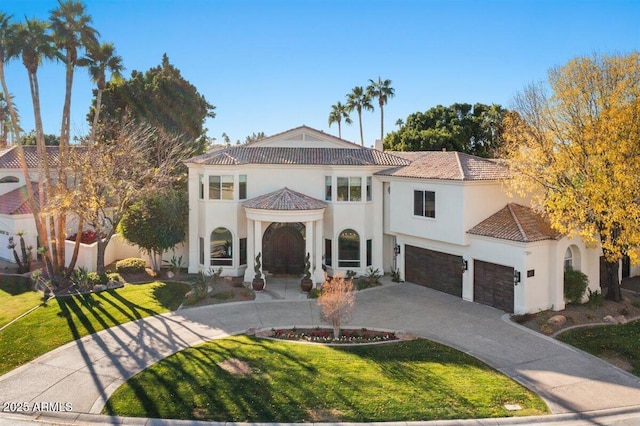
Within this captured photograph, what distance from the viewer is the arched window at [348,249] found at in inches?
1122

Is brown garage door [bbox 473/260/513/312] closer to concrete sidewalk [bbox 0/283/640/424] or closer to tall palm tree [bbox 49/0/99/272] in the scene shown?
concrete sidewalk [bbox 0/283/640/424]

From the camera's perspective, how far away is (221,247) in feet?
93.8

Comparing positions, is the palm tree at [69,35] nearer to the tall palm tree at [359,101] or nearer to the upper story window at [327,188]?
the upper story window at [327,188]

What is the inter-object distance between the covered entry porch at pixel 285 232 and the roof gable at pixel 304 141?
4032 millimetres

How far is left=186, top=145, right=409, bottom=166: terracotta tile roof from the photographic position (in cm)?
2823

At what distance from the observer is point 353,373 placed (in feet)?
48.9

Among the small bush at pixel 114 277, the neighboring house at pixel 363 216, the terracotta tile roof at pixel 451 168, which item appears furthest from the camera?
the small bush at pixel 114 277

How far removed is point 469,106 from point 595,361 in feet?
145

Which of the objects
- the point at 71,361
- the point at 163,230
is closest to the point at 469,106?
the point at 163,230

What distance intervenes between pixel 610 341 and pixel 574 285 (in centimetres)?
436

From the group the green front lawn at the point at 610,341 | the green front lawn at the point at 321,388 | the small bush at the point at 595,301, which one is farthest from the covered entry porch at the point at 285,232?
the small bush at the point at 595,301

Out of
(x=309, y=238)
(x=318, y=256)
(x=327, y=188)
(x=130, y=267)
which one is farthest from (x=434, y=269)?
(x=130, y=267)

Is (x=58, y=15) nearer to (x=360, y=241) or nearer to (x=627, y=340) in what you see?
(x=360, y=241)

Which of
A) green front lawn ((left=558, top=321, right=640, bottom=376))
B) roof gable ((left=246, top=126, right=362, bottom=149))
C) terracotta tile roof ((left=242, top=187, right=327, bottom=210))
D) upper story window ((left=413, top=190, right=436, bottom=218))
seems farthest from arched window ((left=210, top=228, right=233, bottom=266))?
green front lawn ((left=558, top=321, right=640, bottom=376))
